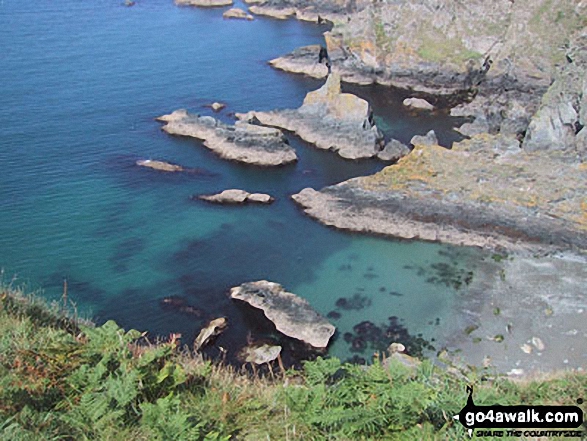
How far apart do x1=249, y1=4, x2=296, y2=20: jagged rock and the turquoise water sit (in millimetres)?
33491

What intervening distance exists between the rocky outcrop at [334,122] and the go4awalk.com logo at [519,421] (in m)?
54.5

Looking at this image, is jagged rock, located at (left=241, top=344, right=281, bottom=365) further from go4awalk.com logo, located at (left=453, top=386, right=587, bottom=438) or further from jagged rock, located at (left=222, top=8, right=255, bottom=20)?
jagged rock, located at (left=222, top=8, right=255, bottom=20)

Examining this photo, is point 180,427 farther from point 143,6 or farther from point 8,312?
point 143,6

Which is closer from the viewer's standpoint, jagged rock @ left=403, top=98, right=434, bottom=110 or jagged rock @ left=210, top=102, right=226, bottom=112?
jagged rock @ left=210, top=102, right=226, bottom=112

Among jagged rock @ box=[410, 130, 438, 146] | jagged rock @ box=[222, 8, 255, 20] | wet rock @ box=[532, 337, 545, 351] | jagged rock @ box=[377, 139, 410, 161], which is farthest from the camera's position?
jagged rock @ box=[222, 8, 255, 20]

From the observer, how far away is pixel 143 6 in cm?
12850

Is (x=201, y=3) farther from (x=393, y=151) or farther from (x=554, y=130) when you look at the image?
(x=554, y=130)

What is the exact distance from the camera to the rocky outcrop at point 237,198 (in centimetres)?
5378

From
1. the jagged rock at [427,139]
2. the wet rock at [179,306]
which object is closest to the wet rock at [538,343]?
the wet rock at [179,306]

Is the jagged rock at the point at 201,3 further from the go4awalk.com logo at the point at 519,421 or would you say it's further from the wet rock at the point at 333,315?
the go4awalk.com logo at the point at 519,421

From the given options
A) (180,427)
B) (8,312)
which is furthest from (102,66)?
(180,427)

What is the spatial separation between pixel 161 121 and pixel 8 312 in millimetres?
60622

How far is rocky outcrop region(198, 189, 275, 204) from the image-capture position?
53.8 m

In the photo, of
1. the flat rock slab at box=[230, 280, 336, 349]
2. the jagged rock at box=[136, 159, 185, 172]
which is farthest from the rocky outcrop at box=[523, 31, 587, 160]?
the jagged rock at box=[136, 159, 185, 172]
